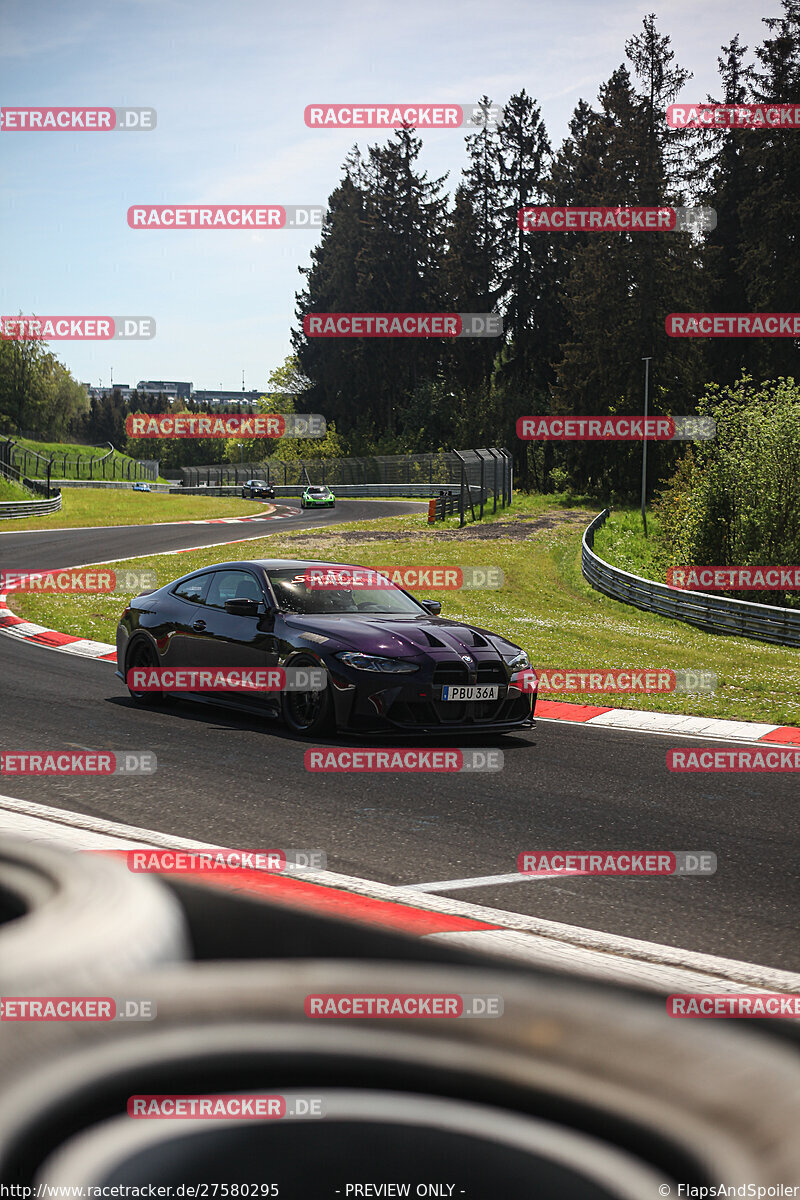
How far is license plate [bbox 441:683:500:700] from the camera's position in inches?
366

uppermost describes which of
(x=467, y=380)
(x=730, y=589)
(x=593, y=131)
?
(x=593, y=131)

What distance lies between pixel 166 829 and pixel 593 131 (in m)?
73.5

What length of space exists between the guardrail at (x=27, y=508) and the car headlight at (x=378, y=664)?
3933 cm

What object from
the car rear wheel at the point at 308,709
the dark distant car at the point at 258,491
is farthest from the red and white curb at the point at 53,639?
the dark distant car at the point at 258,491

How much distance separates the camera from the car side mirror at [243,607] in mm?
10328

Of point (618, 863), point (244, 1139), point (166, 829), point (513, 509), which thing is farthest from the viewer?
point (513, 509)

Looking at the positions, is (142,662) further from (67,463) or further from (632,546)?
(67,463)

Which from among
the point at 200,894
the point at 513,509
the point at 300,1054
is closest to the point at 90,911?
the point at 200,894

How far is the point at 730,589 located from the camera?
102 feet

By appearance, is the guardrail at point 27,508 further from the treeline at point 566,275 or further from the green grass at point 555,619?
the treeline at point 566,275

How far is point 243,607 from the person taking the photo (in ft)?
34.0

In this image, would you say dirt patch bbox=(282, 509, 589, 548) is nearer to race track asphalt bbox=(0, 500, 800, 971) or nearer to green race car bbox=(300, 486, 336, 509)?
green race car bbox=(300, 486, 336, 509)

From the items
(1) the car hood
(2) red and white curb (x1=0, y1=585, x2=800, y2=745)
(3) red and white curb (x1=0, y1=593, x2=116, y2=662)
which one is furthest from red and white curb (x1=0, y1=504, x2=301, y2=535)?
(1) the car hood

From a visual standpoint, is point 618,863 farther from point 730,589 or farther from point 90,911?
point 730,589
